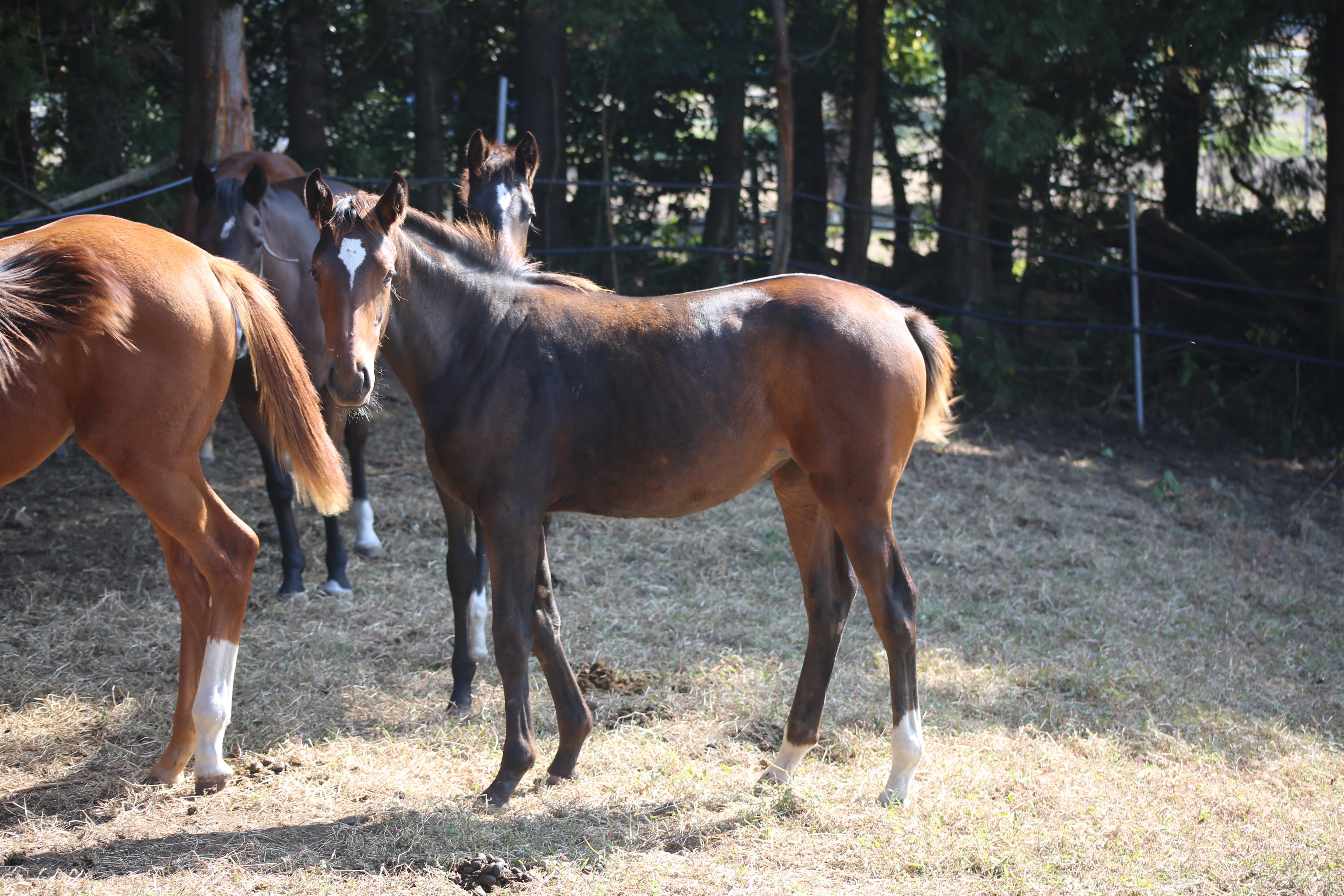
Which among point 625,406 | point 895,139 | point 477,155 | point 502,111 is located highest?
point 895,139

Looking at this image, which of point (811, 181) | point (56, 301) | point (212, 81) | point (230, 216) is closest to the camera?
point (56, 301)

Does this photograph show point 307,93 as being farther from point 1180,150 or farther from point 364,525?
point 1180,150

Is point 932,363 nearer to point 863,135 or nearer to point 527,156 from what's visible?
point 527,156

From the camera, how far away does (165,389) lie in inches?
113

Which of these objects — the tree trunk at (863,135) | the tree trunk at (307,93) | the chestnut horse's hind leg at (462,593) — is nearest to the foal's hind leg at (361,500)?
the chestnut horse's hind leg at (462,593)

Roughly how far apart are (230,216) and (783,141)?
4380mm

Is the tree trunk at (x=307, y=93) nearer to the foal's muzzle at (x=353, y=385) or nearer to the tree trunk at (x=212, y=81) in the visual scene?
the tree trunk at (x=212, y=81)

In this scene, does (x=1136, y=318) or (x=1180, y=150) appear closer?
(x=1136, y=318)

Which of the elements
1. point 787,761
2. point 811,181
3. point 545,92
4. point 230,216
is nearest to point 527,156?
point 230,216

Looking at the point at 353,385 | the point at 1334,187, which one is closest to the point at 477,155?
the point at 353,385

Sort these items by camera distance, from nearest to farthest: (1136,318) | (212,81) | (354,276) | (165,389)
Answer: (354,276)
(165,389)
(212,81)
(1136,318)

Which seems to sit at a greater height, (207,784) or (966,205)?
(966,205)

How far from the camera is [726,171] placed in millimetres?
9141

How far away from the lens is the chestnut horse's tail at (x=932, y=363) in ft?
10.1
